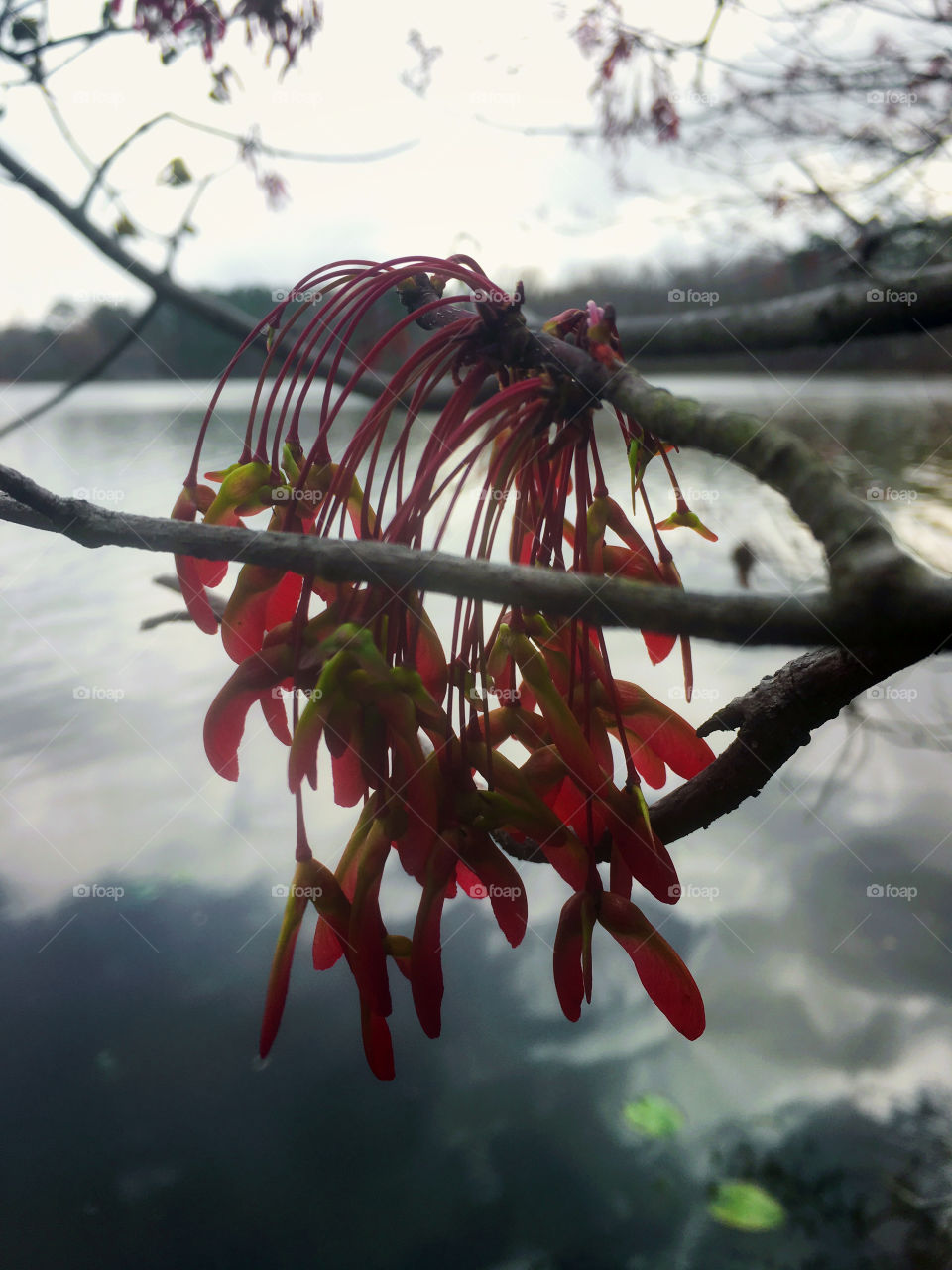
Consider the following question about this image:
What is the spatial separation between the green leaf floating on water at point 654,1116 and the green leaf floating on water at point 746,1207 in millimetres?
33

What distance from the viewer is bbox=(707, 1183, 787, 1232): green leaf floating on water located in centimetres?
38

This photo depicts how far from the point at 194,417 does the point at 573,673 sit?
0.84 metres

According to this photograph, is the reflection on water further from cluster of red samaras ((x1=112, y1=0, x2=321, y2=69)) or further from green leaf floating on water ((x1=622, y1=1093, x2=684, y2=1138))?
cluster of red samaras ((x1=112, y1=0, x2=321, y2=69))

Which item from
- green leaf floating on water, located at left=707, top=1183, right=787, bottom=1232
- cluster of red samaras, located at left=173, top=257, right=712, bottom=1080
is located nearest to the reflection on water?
green leaf floating on water, located at left=707, top=1183, right=787, bottom=1232

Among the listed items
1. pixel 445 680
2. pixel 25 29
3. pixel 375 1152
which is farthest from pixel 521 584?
pixel 25 29

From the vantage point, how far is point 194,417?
3.03 ft

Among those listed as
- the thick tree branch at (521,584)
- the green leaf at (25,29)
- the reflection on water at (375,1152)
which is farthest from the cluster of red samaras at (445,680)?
the green leaf at (25,29)

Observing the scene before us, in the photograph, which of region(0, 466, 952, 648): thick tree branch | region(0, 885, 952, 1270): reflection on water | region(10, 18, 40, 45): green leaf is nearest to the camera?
region(0, 466, 952, 648): thick tree branch

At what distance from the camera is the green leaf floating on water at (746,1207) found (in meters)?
0.38

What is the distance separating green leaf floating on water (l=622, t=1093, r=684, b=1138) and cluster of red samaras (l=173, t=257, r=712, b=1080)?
0.25 m

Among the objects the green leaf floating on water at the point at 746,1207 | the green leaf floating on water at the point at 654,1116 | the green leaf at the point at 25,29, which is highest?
the green leaf at the point at 25,29

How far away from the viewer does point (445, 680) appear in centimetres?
19

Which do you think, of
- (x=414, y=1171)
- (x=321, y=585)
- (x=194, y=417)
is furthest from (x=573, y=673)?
(x=194, y=417)

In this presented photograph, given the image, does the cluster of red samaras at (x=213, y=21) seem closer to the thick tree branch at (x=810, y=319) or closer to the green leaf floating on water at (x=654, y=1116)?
the thick tree branch at (x=810, y=319)
